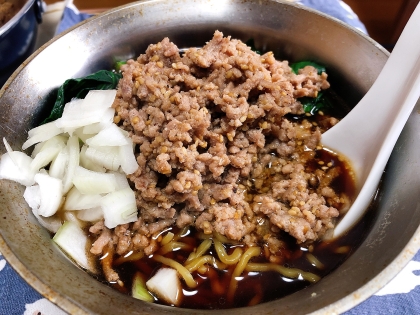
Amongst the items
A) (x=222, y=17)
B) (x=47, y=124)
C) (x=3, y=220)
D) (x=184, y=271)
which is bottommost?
(x=184, y=271)

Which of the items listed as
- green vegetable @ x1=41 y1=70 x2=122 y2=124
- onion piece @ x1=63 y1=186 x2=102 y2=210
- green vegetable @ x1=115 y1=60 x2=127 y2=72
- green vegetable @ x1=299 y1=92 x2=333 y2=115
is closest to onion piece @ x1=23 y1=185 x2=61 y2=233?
onion piece @ x1=63 y1=186 x2=102 y2=210

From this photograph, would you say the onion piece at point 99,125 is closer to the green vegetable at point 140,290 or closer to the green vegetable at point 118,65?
the green vegetable at point 118,65

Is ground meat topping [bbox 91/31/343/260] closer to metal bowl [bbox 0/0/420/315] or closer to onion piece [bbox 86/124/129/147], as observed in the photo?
onion piece [bbox 86/124/129/147]

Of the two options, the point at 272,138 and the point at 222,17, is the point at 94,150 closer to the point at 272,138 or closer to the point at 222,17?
the point at 272,138

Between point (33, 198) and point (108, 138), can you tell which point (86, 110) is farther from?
point (33, 198)

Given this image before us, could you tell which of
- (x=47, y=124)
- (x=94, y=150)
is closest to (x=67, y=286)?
(x=94, y=150)

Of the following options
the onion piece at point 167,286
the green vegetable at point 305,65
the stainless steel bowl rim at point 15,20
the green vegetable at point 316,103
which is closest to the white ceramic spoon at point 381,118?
the green vegetable at point 316,103
